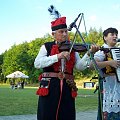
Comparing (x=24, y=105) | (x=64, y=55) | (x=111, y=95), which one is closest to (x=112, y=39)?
(x=111, y=95)

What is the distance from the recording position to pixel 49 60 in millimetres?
4391

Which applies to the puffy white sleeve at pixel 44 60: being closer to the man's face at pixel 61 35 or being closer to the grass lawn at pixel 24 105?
the man's face at pixel 61 35

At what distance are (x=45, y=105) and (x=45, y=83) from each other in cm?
26

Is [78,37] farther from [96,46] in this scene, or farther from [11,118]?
[11,118]

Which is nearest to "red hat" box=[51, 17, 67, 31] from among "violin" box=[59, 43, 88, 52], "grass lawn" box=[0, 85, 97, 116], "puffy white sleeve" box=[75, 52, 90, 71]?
"violin" box=[59, 43, 88, 52]

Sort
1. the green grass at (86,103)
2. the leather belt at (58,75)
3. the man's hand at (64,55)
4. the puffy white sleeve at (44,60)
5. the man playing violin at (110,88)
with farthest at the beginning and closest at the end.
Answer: the green grass at (86,103), the man playing violin at (110,88), the leather belt at (58,75), the puffy white sleeve at (44,60), the man's hand at (64,55)

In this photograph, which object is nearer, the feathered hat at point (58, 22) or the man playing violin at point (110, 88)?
the feathered hat at point (58, 22)

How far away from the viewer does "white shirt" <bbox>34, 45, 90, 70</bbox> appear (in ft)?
14.4

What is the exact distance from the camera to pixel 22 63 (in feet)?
259

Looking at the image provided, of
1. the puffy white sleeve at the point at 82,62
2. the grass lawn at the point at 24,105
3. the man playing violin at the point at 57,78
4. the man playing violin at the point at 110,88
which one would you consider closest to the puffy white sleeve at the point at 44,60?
the man playing violin at the point at 57,78

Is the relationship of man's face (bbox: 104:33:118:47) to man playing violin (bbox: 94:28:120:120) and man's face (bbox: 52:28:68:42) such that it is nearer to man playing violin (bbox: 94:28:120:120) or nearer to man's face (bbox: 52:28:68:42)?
man playing violin (bbox: 94:28:120:120)

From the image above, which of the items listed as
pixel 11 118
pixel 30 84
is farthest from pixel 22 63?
pixel 11 118

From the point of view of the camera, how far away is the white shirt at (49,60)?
439 centimetres

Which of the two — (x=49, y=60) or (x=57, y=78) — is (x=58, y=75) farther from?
(x=49, y=60)
